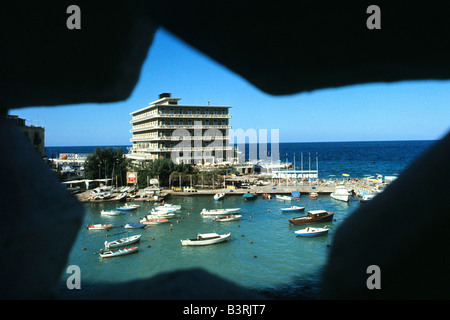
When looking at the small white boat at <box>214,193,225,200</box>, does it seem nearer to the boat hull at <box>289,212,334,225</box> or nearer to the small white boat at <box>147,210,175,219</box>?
the small white boat at <box>147,210,175,219</box>

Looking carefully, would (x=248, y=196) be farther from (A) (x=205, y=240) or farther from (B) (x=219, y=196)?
(A) (x=205, y=240)

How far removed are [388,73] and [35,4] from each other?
7.61ft

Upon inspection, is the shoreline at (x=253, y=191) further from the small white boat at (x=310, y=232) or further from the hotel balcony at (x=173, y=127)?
the small white boat at (x=310, y=232)

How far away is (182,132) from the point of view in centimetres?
3759

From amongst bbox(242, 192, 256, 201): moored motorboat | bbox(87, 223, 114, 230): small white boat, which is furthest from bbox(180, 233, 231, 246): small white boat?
bbox(242, 192, 256, 201): moored motorboat

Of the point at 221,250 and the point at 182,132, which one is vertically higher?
the point at 182,132

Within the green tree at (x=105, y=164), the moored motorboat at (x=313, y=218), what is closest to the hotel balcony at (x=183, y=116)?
the green tree at (x=105, y=164)

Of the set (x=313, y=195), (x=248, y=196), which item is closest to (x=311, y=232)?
(x=248, y=196)

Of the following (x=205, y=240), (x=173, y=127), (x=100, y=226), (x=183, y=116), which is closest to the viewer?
(x=205, y=240)

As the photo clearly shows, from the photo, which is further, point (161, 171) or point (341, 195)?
point (161, 171)

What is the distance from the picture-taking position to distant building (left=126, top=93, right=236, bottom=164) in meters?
36.8

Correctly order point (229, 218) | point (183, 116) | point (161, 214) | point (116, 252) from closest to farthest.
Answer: point (116, 252)
point (229, 218)
point (161, 214)
point (183, 116)
